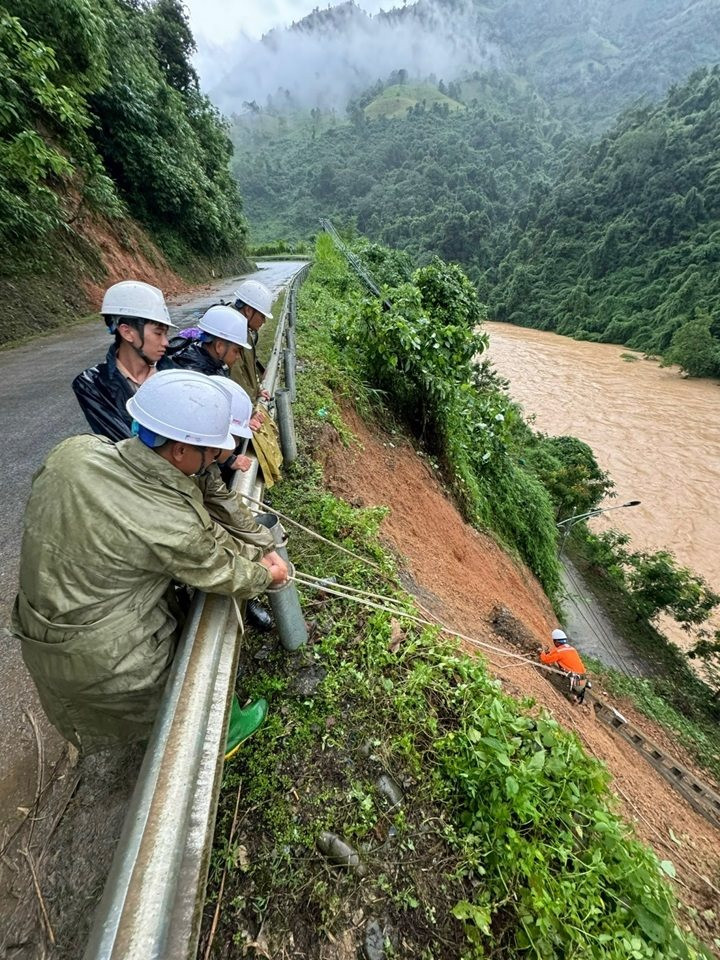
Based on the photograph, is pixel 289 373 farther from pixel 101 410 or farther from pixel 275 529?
pixel 275 529

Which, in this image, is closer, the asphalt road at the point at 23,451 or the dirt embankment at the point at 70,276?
the asphalt road at the point at 23,451

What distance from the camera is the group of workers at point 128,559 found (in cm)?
151

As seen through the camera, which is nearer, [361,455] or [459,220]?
[361,455]

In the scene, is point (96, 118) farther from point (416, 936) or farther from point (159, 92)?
point (416, 936)

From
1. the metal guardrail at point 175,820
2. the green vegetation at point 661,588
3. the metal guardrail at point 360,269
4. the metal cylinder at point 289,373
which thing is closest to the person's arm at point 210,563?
the metal guardrail at point 175,820

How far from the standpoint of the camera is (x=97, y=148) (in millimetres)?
13391

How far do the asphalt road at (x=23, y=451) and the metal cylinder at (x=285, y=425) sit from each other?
1924 mm

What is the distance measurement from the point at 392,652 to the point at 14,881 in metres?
1.60

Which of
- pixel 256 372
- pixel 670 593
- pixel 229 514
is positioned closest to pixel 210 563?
pixel 229 514

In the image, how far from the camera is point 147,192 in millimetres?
15250

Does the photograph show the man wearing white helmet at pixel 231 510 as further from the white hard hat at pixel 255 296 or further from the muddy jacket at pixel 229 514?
the white hard hat at pixel 255 296

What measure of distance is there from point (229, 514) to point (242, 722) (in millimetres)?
817

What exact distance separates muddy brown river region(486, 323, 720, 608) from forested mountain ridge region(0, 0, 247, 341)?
18819 millimetres

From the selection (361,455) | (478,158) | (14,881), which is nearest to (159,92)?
(361,455)
